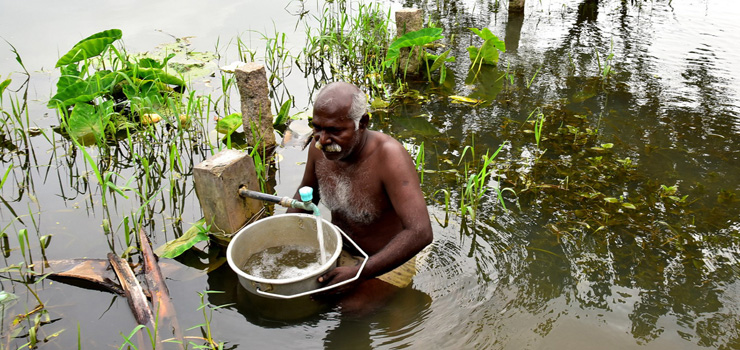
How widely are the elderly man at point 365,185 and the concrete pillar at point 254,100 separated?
160cm

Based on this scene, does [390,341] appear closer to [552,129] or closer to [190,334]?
[190,334]

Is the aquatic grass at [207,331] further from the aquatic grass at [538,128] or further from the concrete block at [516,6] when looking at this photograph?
the concrete block at [516,6]

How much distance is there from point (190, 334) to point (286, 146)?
7.63 feet

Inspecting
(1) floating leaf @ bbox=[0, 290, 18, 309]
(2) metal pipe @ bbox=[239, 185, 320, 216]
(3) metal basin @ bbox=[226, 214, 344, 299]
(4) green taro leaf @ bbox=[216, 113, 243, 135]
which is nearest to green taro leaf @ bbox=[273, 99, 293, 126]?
(4) green taro leaf @ bbox=[216, 113, 243, 135]

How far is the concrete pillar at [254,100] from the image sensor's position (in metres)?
4.51

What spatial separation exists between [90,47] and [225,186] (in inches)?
94.6

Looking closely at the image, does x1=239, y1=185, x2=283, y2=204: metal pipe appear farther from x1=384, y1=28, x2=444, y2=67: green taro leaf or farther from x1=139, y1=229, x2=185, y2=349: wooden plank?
x1=384, y1=28, x2=444, y2=67: green taro leaf

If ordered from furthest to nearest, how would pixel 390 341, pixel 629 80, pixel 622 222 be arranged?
pixel 629 80, pixel 622 222, pixel 390 341

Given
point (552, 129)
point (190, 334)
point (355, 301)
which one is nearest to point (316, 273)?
point (355, 301)

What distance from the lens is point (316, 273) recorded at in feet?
8.56

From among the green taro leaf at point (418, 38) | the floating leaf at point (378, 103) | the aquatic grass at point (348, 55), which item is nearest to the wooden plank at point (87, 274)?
the floating leaf at point (378, 103)

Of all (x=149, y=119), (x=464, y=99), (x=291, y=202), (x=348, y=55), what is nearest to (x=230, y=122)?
(x=149, y=119)

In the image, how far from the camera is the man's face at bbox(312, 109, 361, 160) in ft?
8.83

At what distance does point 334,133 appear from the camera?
2.73 m
